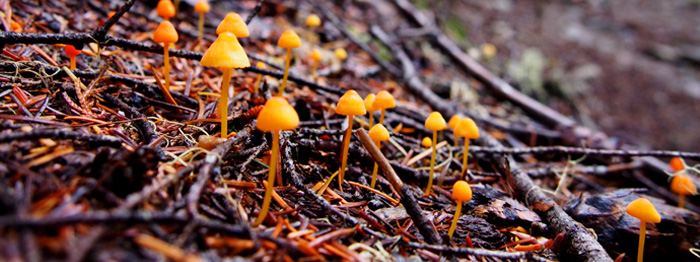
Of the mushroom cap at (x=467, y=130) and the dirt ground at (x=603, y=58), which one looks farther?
the dirt ground at (x=603, y=58)

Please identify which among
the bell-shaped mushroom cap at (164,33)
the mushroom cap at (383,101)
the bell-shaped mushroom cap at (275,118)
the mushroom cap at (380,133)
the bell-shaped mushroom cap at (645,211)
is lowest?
the bell-shaped mushroom cap at (275,118)

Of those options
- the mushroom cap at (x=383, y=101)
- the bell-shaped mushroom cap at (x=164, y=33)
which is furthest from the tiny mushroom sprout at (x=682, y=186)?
the bell-shaped mushroom cap at (x=164, y=33)

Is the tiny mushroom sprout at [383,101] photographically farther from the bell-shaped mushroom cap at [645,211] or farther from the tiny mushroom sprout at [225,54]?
the bell-shaped mushroom cap at [645,211]

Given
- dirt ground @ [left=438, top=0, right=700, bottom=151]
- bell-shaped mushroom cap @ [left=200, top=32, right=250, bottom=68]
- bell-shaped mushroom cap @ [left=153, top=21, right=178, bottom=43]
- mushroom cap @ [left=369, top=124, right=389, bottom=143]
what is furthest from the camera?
dirt ground @ [left=438, top=0, right=700, bottom=151]

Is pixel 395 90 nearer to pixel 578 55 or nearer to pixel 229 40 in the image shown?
pixel 229 40

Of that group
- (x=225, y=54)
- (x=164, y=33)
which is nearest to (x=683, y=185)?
(x=225, y=54)

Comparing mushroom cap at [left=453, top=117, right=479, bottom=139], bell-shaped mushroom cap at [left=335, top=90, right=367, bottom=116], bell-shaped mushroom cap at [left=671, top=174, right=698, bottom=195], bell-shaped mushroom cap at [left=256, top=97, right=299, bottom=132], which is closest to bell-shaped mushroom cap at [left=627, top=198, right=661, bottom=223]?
mushroom cap at [left=453, top=117, right=479, bottom=139]

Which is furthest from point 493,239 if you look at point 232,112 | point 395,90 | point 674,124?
point 674,124

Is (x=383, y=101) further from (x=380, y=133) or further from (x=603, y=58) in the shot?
(x=603, y=58)

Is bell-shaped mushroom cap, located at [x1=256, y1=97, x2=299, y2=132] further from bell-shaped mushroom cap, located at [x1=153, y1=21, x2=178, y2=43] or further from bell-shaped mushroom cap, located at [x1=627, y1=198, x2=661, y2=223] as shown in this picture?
bell-shaped mushroom cap, located at [x1=627, y1=198, x2=661, y2=223]

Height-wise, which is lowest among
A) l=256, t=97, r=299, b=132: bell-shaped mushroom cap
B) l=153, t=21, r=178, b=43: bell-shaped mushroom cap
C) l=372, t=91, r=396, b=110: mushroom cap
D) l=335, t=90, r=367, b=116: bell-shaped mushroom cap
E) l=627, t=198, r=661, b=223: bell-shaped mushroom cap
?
l=256, t=97, r=299, b=132: bell-shaped mushroom cap
